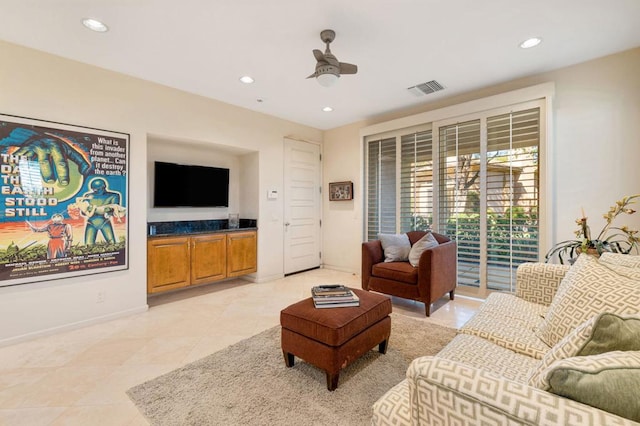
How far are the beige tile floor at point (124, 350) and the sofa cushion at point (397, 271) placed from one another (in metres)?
0.39

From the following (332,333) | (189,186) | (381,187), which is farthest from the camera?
(381,187)

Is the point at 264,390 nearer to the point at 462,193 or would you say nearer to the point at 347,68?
the point at 347,68

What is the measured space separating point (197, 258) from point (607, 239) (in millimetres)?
4502

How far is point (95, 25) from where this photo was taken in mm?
2336

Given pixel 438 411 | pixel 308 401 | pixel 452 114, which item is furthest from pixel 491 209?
pixel 438 411

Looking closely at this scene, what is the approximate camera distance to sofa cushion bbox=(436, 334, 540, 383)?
1232mm

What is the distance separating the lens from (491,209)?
3.53 meters

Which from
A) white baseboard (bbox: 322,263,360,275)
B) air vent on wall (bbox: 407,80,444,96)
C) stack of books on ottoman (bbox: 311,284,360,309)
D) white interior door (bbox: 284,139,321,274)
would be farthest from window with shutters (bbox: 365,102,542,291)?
stack of books on ottoman (bbox: 311,284,360,309)

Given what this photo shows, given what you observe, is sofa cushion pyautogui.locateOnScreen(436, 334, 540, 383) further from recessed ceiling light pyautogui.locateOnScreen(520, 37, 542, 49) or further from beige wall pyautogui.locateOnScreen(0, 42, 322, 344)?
beige wall pyautogui.locateOnScreen(0, 42, 322, 344)

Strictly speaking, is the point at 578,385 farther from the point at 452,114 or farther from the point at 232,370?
the point at 452,114

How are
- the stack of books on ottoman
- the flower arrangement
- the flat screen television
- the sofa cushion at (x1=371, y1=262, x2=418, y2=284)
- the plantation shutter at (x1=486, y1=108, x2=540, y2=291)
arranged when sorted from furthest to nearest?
the flat screen television, the plantation shutter at (x1=486, y1=108, x2=540, y2=291), the sofa cushion at (x1=371, y1=262, x2=418, y2=284), the flower arrangement, the stack of books on ottoman

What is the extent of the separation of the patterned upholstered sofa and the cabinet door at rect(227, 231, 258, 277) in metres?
3.24


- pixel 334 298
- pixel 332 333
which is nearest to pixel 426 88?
pixel 334 298

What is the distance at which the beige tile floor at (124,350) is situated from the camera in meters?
1.71
